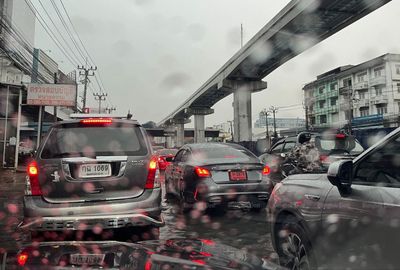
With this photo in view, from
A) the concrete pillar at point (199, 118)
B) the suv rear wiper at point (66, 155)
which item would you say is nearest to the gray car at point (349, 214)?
the suv rear wiper at point (66, 155)

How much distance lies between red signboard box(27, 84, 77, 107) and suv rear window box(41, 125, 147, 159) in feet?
58.5

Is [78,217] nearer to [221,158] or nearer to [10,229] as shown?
[10,229]

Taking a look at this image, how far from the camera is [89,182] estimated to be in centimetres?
424

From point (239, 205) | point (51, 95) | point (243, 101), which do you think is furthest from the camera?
point (243, 101)

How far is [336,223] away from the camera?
2.72 m

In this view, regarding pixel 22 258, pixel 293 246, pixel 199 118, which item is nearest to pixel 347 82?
pixel 199 118

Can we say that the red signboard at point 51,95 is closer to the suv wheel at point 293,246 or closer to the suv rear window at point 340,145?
the suv rear window at point 340,145

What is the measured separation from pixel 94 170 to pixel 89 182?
5.8 inches

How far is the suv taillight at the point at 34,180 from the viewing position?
167 inches

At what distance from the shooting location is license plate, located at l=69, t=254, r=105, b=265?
2.24 meters

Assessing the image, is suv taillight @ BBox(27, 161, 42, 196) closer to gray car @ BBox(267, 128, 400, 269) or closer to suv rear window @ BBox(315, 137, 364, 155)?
gray car @ BBox(267, 128, 400, 269)

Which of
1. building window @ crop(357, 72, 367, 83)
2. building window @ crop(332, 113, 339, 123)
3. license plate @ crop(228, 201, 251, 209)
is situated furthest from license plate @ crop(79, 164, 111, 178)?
building window @ crop(332, 113, 339, 123)

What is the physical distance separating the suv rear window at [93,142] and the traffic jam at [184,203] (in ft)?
0.04

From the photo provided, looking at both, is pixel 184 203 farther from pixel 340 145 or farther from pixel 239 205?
pixel 340 145
